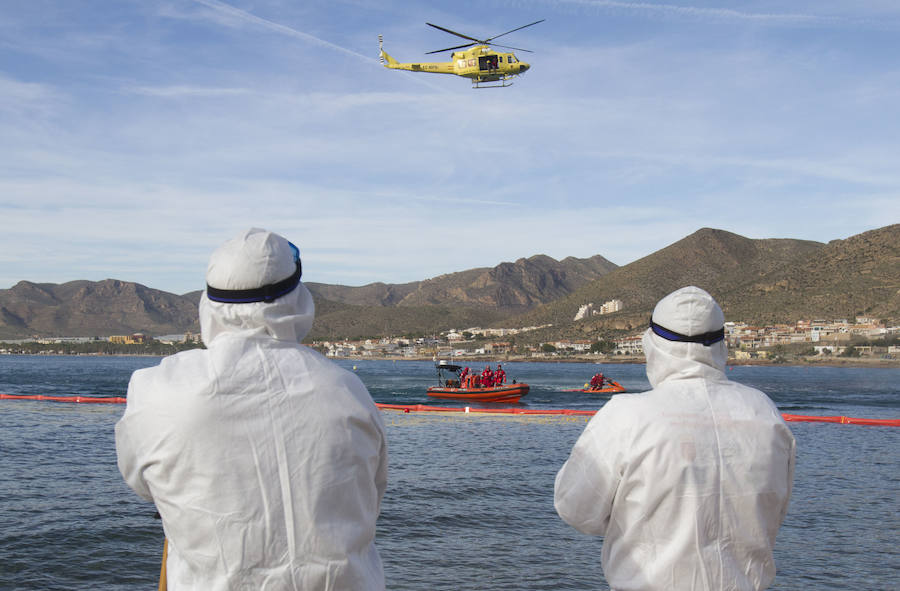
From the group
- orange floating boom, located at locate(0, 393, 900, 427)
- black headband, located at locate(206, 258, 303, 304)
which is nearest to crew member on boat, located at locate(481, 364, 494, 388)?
orange floating boom, located at locate(0, 393, 900, 427)

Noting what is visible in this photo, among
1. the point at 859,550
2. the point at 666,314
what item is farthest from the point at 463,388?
the point at 666,314

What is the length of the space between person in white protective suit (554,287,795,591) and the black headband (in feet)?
3.65

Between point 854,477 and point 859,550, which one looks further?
point 854,477

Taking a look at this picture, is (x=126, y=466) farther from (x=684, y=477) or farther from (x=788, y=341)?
(x=788, y=341)

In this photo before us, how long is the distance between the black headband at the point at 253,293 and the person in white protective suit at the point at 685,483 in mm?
1111

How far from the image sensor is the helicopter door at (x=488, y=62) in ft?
162

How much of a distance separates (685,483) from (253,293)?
1.49 m

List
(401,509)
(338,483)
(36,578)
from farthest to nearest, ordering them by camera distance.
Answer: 1. (401,509)
2. (36,578)
3. (338,483)

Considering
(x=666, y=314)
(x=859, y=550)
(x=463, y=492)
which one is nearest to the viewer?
(x=666, y=314)

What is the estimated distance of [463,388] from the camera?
48.8 meters

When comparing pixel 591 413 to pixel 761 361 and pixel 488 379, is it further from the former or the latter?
pixel 761 361

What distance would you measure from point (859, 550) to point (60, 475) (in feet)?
53.8

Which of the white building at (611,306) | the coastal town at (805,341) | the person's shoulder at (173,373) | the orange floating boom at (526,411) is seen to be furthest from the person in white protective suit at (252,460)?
the white building at (611,306)

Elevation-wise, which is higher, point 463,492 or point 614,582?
point 614,582
